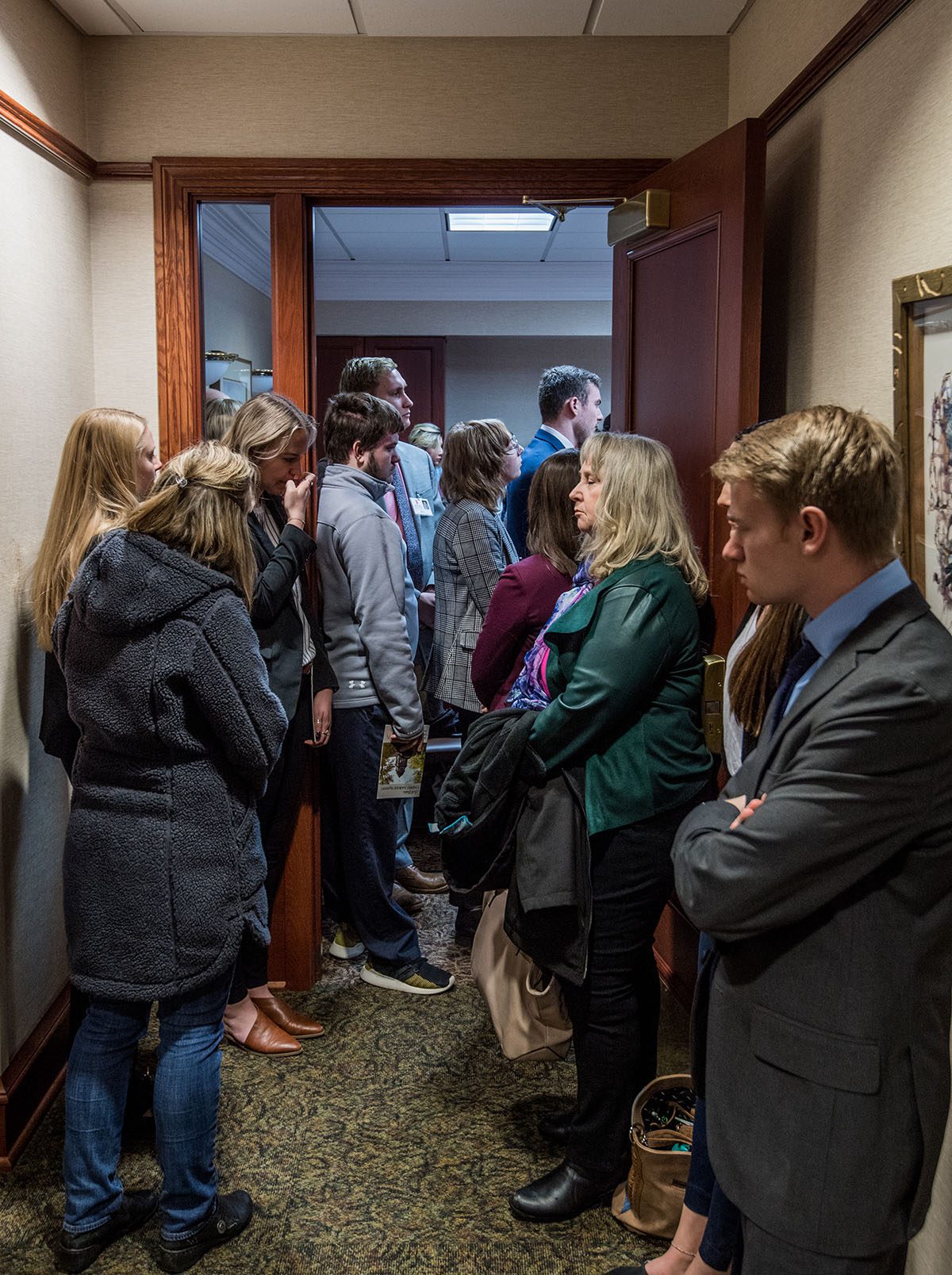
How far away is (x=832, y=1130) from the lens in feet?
3.88

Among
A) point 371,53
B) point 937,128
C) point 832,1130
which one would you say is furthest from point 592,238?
point 832,1130

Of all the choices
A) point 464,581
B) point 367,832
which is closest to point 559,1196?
point 367,832

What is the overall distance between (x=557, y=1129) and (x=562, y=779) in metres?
0.91

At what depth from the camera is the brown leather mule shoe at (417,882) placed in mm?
3875

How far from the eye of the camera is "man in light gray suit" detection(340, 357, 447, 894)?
3.83 m

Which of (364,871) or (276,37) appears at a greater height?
(276,37)

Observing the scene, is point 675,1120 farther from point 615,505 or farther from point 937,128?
point 937,128

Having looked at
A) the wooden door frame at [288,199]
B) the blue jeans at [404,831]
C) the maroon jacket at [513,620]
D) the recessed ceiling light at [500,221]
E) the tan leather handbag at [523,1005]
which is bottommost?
the blue jeans at [404,831]

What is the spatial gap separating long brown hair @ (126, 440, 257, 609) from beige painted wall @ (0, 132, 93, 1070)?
615mm

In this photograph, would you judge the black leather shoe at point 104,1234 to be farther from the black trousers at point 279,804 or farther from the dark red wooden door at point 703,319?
the dark red wooden door at point 703,319

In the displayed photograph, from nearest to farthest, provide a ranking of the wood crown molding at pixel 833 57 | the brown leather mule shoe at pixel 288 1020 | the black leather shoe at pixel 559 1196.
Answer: the wood crown molding at pixel 833 57
the black leather shoe at pixel 559 1196
the brown leather mule shoe at pixel 288 1020

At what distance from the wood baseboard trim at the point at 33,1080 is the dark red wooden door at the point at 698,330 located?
163 cm

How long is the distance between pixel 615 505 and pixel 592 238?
507 cm

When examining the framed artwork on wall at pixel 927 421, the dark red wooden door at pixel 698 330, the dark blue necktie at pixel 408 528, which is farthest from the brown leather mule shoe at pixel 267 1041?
the framed artwork on wall at pixel 927 421
